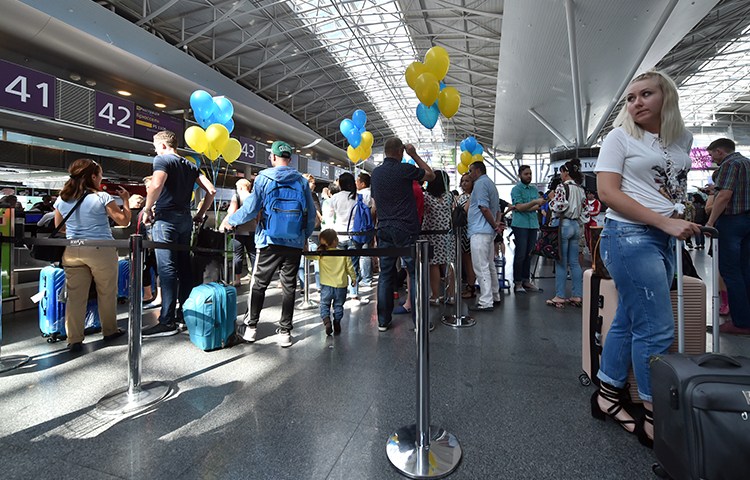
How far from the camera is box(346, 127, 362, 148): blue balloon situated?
260 inches

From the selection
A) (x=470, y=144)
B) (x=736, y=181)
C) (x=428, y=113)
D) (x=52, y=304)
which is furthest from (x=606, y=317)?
(x=470, y=144)

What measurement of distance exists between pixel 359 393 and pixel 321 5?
564 inches

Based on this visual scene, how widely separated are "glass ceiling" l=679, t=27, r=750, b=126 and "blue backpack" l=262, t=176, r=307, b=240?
69.2 ft

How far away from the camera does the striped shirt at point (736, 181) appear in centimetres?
289

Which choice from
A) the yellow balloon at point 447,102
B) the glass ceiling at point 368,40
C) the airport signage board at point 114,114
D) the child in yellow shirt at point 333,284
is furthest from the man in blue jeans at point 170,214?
the glass ceiling at point 368,40

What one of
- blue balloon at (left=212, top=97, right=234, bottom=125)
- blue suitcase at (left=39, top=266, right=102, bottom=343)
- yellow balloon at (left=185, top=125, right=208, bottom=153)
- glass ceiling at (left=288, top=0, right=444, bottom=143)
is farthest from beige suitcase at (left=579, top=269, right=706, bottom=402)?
glass ceiling at (left=288, top=0, right=444, bottom=143)

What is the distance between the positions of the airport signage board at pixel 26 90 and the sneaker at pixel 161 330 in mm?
3820

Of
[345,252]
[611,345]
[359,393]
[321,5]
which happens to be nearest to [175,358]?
[359,393]

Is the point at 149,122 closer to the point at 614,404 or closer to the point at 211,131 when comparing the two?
the point at 211,131

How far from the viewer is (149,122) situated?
22.2 ft

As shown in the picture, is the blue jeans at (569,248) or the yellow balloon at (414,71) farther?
the yellow balloon at (414,71)

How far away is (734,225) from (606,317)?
7.30 feet

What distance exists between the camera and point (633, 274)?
1478 mm

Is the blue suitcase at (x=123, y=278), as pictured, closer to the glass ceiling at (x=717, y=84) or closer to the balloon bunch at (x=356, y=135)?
the balloon bunch at (x=356, y=135)
